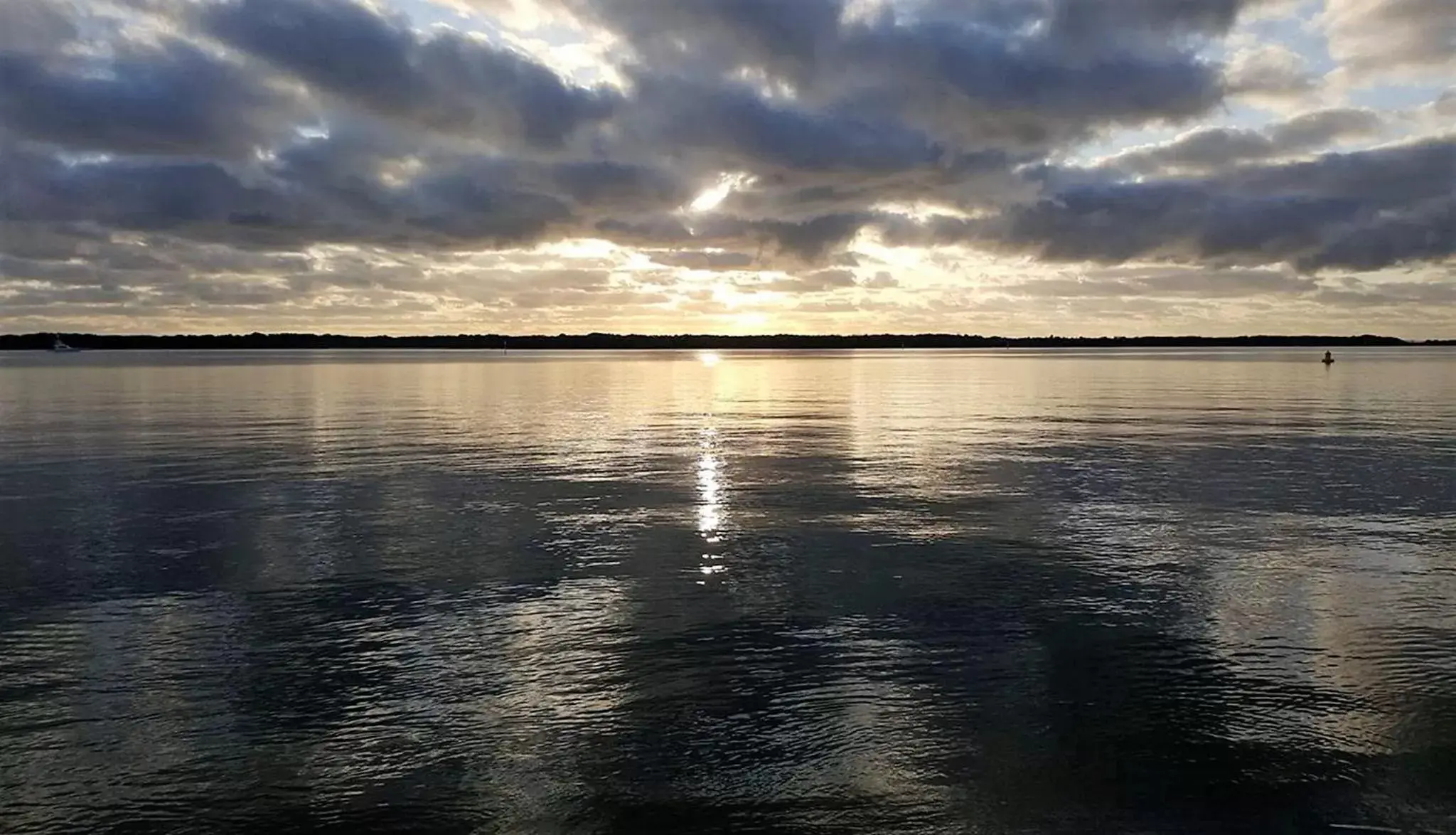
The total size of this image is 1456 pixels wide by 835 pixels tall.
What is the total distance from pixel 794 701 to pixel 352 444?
98.5 ft

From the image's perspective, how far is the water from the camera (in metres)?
9.10

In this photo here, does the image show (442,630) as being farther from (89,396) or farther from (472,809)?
(89,396)

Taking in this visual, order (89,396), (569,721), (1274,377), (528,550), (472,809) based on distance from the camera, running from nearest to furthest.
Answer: (472,809), (569,721), (528,550), (89,396), (1274,377)

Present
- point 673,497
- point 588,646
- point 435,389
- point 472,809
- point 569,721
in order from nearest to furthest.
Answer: point 472,809 < point 569,721 < point 588,646 < point 673,497 < point 435,389

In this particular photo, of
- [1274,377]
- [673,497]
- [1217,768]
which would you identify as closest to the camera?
[1217,768]

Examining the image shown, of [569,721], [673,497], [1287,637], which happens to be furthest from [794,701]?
[673,497]

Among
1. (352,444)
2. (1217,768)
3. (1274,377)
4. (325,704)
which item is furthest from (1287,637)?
(1274,377)

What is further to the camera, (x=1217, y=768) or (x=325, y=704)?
(x=325, y=704)

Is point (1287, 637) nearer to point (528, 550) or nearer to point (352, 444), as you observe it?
point (528, 550)

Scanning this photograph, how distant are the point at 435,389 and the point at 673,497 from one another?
6107 cm

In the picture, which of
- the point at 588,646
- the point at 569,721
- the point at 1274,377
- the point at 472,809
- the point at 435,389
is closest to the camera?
the point at 472,809

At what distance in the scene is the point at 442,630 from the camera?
1382 cm

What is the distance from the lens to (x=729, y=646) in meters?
13.2

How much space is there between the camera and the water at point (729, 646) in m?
9.10
